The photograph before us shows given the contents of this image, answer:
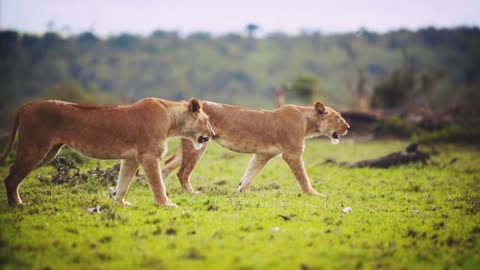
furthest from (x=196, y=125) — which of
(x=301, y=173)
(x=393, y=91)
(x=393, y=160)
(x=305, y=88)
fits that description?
(x=305, y=88)

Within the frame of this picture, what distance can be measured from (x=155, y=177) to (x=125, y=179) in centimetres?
76

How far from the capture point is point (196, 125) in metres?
10.1

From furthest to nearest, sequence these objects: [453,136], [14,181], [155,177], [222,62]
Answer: [222,62]
[453,136]
[155,177]
[14,181]

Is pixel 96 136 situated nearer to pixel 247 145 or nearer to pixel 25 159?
pixel 25 159

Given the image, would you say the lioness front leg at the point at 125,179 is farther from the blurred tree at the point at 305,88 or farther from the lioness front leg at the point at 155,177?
the blurred tree at the point at 305,88

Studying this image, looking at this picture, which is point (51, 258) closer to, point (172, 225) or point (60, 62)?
point (172, 225)

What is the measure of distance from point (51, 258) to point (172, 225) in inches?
81.3

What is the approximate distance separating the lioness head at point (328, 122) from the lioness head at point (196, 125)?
3.66 meters

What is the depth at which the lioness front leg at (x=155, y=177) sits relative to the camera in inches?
355

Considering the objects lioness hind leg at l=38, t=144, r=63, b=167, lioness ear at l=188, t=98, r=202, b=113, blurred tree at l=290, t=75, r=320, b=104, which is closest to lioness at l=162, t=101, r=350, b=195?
lioness ear at l=188, t=98, r=202, b=113

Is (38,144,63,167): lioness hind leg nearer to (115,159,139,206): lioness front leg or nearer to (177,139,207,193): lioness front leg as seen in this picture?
(115,159,139,206): lioness front leg

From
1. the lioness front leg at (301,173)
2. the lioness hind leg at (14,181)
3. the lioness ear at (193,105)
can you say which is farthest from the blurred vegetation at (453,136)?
the lioness hind leg at (14,181)

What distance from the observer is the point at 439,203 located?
10977mm

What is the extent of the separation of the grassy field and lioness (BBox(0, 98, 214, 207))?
66 cm
